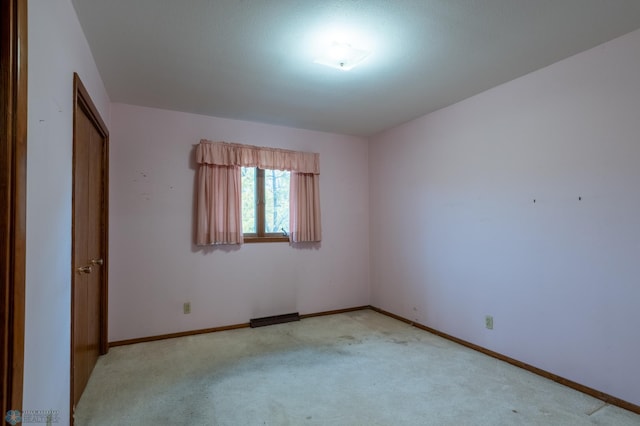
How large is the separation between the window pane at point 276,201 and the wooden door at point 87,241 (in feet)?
5.57

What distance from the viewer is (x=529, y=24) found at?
78.4 inches

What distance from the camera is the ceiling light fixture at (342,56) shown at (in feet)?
7.23

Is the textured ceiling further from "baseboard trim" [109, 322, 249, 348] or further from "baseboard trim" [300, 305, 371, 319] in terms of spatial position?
"baseboard trim" [300, 305, 371, 319]

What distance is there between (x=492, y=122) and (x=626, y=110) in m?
0.97

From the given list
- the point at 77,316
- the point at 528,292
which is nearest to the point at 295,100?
the point at 77,316

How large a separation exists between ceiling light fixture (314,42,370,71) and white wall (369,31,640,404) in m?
1.50

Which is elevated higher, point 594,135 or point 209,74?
point 209,74

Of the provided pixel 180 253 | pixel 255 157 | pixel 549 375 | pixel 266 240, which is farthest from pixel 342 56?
pixel 549 375

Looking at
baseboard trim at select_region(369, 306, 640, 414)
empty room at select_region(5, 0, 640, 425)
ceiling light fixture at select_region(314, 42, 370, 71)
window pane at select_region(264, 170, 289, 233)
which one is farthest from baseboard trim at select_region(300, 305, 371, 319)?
ceiling light fixture at select_region(314, 42, 370, 71)

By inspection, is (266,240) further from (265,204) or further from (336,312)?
(336,312)

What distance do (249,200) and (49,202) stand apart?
8.13ft

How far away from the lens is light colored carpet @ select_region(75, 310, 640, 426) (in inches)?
77.7

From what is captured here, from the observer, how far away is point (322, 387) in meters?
2.34

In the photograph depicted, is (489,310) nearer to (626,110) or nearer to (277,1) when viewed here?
(626,110)
